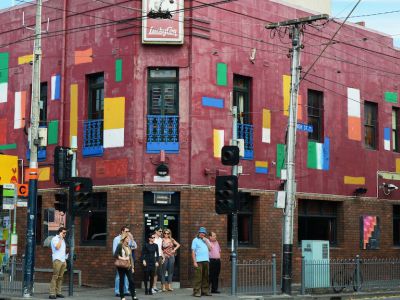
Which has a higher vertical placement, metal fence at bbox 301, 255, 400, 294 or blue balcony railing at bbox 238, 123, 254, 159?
blue balcony railing at bbox 238, 123, 254, 159

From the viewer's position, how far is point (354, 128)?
30.2m

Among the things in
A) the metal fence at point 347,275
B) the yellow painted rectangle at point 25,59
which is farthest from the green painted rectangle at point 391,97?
the yellow painted rectangle at point 25,59

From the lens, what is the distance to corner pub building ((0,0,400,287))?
80.3 feet

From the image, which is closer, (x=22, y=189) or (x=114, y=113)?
(x=114, y=113)

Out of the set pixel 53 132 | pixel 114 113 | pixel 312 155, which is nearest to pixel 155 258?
pixel 114 113

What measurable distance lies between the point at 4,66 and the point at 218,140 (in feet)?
32.2

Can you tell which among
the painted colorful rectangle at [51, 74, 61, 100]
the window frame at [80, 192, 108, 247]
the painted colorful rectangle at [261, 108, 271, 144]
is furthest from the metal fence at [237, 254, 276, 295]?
the painted colorful rectangle at [51, 74, 61, 100]

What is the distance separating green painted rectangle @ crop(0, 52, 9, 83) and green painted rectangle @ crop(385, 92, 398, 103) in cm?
1550

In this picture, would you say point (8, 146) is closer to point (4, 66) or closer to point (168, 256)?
point (4, 66)

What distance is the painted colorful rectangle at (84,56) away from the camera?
26.2 meters

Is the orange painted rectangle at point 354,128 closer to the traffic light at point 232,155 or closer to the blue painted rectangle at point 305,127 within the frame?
the blue painted rectangle at point 305,127

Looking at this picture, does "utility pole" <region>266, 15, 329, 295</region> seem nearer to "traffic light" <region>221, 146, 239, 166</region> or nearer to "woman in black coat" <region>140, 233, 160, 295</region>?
"traffic light" <region>221, 146, 239, 166</region>

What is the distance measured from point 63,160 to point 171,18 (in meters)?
6.08

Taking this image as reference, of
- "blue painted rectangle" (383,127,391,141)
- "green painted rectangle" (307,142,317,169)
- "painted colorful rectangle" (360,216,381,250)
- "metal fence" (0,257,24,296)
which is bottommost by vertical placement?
Answer: "metal fence" (0,257,24,296)
